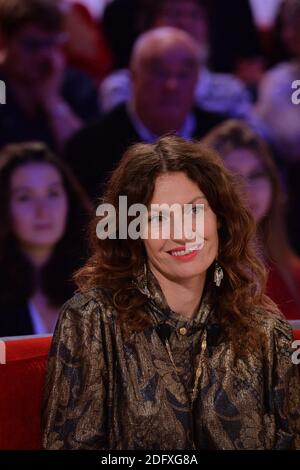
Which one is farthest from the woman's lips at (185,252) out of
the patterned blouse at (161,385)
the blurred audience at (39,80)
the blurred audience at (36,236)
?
the blurred audience at (39,80)

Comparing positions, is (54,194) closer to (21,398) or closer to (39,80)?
(39,80)

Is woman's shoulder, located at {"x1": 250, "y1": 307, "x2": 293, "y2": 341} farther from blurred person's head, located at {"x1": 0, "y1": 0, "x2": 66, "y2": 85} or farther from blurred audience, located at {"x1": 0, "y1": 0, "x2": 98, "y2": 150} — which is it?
blurred person's head, located at {"x1": 0, "y1": 0, "x2": 66, "y2": 85}

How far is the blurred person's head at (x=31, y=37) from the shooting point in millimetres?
3727

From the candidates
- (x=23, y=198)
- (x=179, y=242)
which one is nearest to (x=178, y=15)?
(x=23, y=198)

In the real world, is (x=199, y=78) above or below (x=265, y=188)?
above

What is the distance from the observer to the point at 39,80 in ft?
12.4

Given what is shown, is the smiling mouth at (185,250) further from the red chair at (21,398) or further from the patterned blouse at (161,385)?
the red chair at (21,398)

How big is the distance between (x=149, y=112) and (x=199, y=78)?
0.94ft

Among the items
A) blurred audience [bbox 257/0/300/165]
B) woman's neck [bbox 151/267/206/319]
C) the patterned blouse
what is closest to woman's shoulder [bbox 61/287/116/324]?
the patterned blouse

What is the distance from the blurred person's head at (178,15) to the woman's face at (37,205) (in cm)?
83

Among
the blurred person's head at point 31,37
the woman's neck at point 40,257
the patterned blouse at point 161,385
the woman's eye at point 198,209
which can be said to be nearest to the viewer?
the patterned blouse at point 161,385

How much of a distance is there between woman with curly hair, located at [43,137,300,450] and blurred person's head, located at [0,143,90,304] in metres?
1.65

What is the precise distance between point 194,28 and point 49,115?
79 cm
